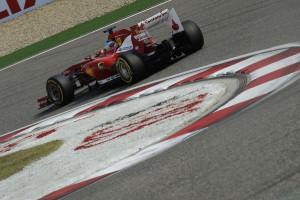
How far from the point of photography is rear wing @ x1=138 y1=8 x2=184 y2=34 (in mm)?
10422

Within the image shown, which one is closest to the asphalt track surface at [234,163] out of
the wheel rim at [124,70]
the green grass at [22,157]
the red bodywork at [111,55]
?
the wheel rim at [124,70]

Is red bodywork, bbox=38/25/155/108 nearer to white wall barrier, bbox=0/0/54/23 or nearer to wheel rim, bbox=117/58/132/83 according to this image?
wheel rim, bbox=117/58/132/83

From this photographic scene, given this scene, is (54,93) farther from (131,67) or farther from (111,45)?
(131,67)

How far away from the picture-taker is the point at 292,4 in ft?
37.1

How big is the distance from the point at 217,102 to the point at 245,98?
36 centimetres

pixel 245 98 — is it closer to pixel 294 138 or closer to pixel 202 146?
pixel 202 146

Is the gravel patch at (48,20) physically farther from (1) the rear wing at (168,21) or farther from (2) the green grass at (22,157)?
(2) the green grass at (22,157)

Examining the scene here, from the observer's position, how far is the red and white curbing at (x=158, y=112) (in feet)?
20.2

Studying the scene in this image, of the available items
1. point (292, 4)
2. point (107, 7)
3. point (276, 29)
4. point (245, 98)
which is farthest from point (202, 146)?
point (107, 7)

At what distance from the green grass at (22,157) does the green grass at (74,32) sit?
10602 millimetres

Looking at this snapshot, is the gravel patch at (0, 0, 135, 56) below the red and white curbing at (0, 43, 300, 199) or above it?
above

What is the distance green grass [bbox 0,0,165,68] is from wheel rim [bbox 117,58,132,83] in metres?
8.54

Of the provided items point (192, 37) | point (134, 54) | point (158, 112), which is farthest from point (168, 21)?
point (158, 112)

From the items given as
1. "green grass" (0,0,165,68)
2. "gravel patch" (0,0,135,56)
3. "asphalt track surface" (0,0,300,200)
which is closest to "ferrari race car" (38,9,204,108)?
"asphalt track surface" (0,0,300,200)
